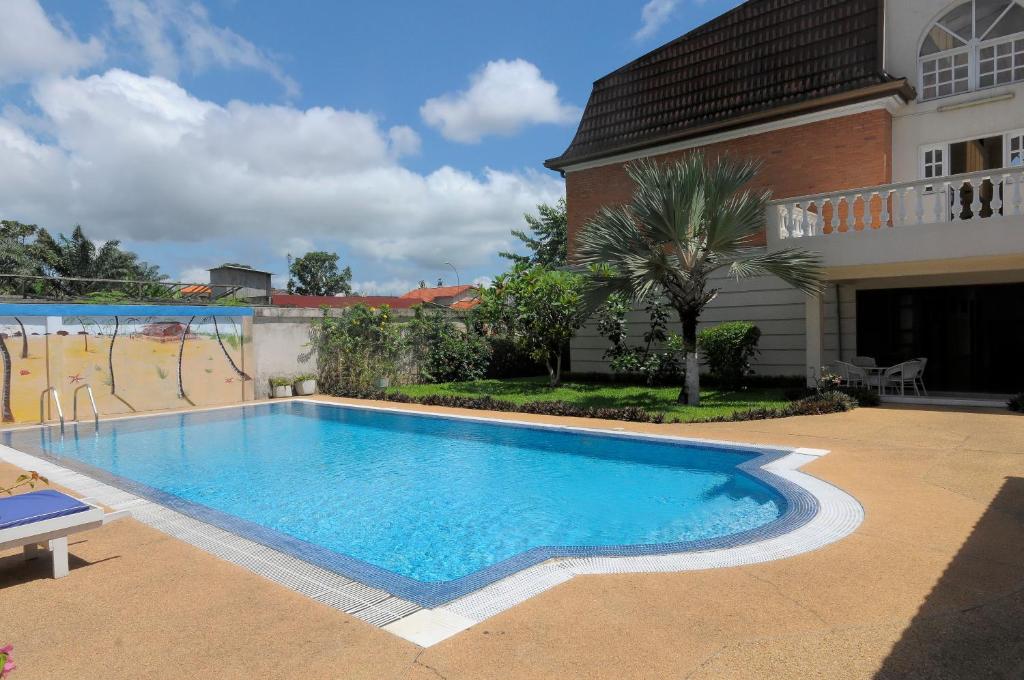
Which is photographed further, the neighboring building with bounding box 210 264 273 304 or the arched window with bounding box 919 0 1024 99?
the neighboring building with bounding box 210 264 273 304

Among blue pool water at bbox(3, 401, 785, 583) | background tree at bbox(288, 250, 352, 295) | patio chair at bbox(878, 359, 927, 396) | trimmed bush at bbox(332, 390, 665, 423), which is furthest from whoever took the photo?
background tree at bbox(288, 250, 352, 295)

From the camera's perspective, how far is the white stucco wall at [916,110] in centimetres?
1385

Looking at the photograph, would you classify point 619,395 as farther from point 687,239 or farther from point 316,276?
point 316,276

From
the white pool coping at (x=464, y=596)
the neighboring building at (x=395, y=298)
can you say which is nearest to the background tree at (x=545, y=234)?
the neighboring building at (x=395, y=298)

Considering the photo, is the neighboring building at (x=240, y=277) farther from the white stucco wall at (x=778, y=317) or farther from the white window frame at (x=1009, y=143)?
the white window frame at (x=1009, y=143)

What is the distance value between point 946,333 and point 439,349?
13740 millimetres

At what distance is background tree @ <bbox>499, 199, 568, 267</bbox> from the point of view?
3419 centimetres

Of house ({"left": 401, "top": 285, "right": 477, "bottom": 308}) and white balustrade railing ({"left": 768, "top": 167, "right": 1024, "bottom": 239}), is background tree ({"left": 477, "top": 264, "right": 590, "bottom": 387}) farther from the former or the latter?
house ({"left": 401, "top": 285, "right": 477, "bottom": 308})

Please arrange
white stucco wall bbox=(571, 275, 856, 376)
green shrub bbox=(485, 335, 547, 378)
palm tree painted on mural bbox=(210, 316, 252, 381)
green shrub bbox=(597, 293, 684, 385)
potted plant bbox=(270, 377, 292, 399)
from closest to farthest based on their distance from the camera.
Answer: white stucco wall bbox=(571, 275, 856, 376) < green shrub bbox=(597, 293, 684, 385) < palm tree painted on mural bbox=(210, 316, 252, 381) < potted plant bbox=(270, 377, 292, 399) < green shrub bbox=(485, 335, 547, 378)

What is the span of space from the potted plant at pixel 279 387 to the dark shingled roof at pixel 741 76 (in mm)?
10766

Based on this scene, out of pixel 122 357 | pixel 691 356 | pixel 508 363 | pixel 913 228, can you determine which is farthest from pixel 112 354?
pixel 913 228

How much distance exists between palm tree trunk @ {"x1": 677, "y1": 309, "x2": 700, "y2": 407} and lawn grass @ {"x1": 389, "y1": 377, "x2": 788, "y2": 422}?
252 millimetres

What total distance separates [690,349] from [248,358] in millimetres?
11954

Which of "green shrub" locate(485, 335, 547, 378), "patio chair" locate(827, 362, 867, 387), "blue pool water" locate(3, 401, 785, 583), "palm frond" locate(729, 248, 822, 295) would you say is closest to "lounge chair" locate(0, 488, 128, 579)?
"blue pool water" locate(3, 401, 785, 583)
